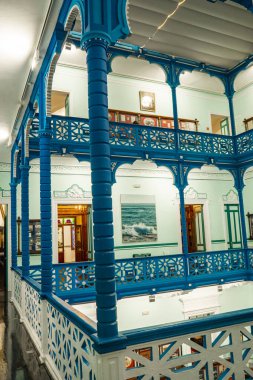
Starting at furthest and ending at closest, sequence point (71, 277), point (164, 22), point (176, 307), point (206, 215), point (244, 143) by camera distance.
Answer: point (206, 215)
point (176, 307)
point (244, 143)
point (164, 22)
point (71, 277)

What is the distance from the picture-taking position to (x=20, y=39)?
16.0ft

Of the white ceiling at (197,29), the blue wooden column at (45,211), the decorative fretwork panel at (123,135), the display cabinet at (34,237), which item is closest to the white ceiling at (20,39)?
the blue wooden column at (45,211)

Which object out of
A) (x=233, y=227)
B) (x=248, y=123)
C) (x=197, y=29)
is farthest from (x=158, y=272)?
(x=248, y=123)

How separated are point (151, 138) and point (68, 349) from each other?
6.96 meters

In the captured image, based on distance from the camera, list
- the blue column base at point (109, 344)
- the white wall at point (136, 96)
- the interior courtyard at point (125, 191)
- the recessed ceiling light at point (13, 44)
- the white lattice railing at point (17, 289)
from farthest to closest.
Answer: the white wall at point (136, 96), the white lattice railing at point (17, 289), the recessed ceiling light at point (13, 44), the interior courtyard at point (125, 191), the blue column base at point (109, 344)

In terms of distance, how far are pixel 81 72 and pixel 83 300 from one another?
7668mm

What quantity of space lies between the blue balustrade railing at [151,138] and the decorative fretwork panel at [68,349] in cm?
484

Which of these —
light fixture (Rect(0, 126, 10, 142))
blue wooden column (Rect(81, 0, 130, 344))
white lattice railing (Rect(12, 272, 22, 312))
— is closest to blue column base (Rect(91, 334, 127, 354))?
blue wooden column (Rect(81, 0, 130, 344))

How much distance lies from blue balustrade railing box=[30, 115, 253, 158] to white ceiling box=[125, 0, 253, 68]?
2.56m

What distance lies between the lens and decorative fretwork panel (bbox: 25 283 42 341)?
17.6 feet

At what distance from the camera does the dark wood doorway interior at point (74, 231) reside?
11.8 metres

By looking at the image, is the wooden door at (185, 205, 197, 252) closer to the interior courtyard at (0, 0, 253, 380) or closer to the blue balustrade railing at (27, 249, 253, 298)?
the interior courtyard at (0, 0, 253, 380)

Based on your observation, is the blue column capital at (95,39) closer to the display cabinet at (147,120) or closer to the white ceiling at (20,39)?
the white ceiling at (20,39)

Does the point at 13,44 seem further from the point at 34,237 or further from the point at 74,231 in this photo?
the point at 74,231
